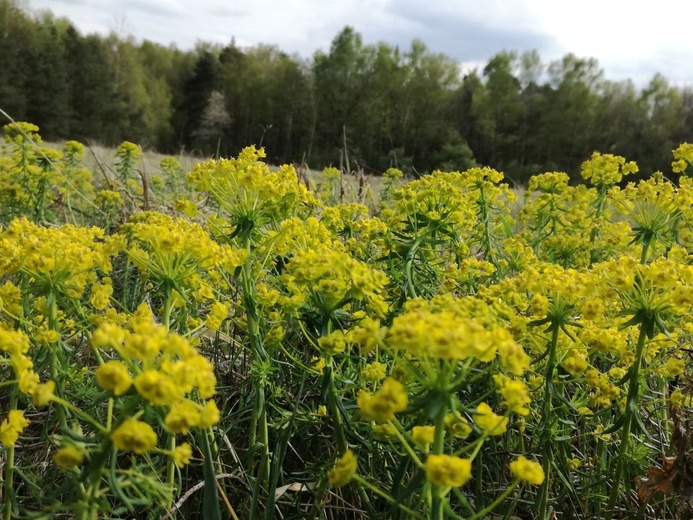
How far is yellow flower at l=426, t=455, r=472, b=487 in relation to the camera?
3.76ft

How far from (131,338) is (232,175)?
47.2 inches

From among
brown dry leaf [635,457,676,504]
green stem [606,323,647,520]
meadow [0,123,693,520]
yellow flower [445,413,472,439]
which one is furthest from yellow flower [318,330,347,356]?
brown dry leaf [635,457,676,504]

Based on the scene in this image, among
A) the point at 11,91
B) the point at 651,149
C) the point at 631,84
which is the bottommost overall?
the point at 11,91

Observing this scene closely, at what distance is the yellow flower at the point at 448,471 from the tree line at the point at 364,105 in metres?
35.5

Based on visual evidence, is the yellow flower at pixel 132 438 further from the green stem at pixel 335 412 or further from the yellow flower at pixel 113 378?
the green stem at pixel 335 412

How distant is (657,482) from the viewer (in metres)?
1.99

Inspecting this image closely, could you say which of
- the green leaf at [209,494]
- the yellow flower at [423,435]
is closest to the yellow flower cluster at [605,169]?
the yellow flower at [423,435]

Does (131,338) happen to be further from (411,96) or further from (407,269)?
(411,96)

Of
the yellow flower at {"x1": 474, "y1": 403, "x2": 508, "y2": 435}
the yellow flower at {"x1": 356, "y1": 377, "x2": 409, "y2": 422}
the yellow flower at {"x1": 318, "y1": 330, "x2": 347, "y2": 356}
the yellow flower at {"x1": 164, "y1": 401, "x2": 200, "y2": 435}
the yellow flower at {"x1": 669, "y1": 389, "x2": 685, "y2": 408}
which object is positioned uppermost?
the yellow flower at {"x1": 356, "y1": 377, "x2": 409, "y2": 422}

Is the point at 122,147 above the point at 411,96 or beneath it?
beneath

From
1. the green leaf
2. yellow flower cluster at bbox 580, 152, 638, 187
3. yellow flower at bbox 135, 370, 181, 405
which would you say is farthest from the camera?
yellow flower cluster at bbox 580, 152, 638, 187

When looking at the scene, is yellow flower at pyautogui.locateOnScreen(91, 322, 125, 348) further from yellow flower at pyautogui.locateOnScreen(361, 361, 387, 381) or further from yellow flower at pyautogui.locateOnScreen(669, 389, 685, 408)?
yellow flower at pyautogui.locateOnScreen(669, 389, 685, 408)

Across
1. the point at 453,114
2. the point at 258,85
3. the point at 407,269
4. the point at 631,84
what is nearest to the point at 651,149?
the point at 631,84

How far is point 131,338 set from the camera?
1.18 meters
